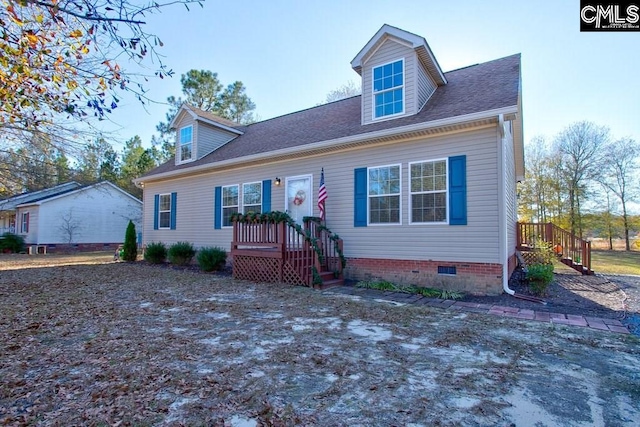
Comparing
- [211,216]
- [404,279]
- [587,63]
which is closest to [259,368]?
[404,279]

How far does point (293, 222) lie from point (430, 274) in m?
3.15

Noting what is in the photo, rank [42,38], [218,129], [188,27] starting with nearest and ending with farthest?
[42,38]
[188,27]
[218,129]

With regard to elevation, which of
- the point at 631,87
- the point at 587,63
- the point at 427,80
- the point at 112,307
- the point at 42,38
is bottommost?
the point at 112,307

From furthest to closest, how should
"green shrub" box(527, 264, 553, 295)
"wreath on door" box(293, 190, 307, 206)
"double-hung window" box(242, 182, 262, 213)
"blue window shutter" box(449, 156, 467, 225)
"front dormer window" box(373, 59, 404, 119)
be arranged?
"double-hung window" box(242, 182, 262, 213), "wreath on door" box(293, 190, 307, 206), "front dormer window" box(373, 59, 404, 119), "blue window shutter" box(449, 156, 467, 225), "green shrub" box(527, 264, 553, 295)

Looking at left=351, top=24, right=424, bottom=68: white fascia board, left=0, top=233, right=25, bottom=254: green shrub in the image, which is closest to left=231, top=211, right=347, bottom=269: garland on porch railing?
left=351, top=24, right=424, bottom=68: white fascia board

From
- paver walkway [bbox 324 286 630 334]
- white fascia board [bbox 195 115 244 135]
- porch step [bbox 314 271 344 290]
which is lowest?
paver walkway [bbox 324 286 630 334]

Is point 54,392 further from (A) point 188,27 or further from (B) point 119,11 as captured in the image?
(A) point 188,27

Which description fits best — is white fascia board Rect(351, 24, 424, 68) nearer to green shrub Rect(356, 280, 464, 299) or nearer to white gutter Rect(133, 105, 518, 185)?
white gutter Rect(133, 105, 518, 185)

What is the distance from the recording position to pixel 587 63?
33.4 feet

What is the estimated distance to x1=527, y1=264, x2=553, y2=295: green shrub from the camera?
6531mm

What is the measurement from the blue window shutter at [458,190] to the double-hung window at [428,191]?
136 millimetres

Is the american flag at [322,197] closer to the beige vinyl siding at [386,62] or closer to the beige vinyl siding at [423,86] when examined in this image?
the beige vinyl siding at [386,62]

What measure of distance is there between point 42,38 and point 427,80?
761 cm

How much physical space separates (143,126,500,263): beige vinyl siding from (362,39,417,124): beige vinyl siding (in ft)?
3.29
